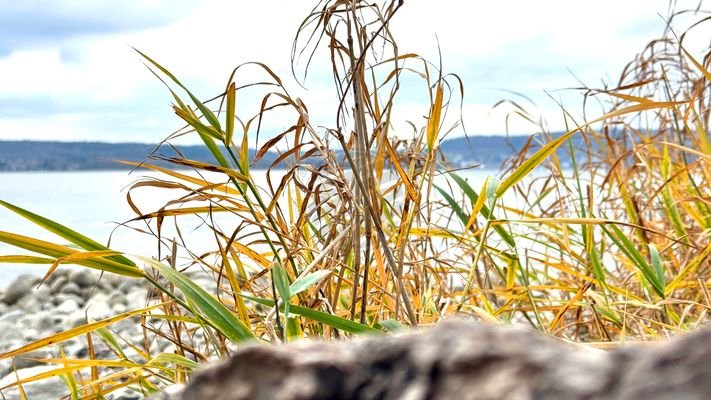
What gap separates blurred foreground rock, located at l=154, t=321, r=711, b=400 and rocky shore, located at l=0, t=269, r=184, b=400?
1.98 meters

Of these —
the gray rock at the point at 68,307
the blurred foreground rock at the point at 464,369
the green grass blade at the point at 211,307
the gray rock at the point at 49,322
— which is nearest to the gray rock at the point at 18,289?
the gray rock at the point at 68,307

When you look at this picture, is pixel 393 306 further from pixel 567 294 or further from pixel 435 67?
pixel 567 294

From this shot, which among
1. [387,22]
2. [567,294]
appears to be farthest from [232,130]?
[567,294]

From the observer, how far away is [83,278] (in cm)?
430

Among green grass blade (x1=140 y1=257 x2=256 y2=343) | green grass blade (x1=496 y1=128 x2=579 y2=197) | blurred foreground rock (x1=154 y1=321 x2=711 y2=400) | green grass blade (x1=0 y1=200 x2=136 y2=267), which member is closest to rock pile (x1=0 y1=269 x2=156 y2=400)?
green grass blade (x1=0 y1=200 x2=136 y2=267)

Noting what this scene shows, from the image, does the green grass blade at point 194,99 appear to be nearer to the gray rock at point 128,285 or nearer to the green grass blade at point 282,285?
the green grass blade at point 282,285

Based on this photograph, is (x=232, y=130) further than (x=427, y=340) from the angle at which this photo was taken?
Yes

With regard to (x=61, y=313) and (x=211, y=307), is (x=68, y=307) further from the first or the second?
(x=211, y=307)

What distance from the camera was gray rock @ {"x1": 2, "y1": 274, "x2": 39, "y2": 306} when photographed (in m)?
4.07

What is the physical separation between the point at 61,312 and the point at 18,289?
1.84ft

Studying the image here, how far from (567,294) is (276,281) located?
1.47 meters

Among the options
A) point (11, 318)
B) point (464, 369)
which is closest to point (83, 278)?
point (11, 318)

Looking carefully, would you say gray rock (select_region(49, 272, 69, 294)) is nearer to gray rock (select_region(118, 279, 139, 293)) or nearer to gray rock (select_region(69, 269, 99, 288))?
gray rock (select_region(69, 269, 99, 288))

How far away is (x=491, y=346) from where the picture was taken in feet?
1.22
